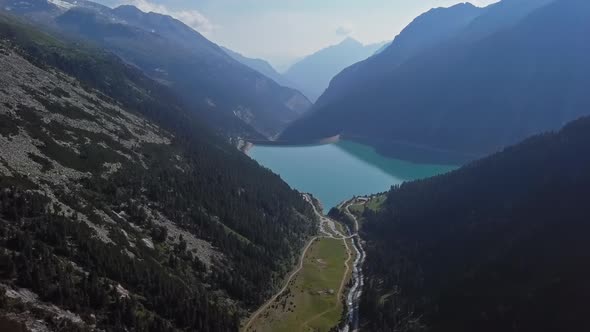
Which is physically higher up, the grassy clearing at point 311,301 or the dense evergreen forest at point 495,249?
the dense evergreen forest at point 495,249

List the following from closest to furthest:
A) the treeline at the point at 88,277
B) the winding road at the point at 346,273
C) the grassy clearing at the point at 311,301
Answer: the treeline at the point at 88,277 < the grassy clearing at the point at 311,301 < the winding road at the point at 346,273

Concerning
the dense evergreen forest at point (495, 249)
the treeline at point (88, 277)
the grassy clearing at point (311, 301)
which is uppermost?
the dense evergreen forest at point (495, 249)

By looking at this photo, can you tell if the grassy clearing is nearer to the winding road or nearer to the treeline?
the winding road

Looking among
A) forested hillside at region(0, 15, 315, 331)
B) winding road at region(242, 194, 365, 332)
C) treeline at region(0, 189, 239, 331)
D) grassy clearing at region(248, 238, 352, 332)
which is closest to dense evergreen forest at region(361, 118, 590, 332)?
winding road at region(242, 194, 365, 332)

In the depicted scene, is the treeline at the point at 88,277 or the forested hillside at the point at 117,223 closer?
the treeline at the point at 88,277

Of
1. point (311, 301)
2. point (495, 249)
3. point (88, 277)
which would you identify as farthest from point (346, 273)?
point (88, 277)

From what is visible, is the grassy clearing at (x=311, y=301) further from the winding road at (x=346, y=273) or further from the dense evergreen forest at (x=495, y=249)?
the dense evergreen forest at (x=495, y=249)

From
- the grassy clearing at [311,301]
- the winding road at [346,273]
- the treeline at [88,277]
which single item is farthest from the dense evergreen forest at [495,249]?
the treeline at [88,277]
